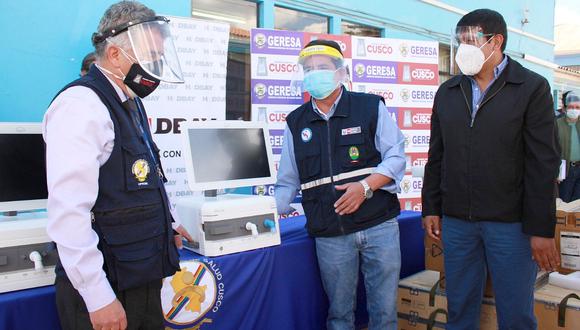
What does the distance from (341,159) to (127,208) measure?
48.3 inches

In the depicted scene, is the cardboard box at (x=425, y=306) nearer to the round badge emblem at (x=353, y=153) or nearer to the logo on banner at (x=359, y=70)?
the round badge emblem at (x=353, y=153)

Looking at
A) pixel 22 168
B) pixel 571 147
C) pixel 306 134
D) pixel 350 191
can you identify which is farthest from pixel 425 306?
pixel 571 147

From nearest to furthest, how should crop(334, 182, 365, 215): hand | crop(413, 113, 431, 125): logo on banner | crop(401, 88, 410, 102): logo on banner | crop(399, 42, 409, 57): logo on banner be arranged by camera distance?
crop(334, 182, 365, 215): hand < crop(399, 42, 409, 57): logo on banner < crop(401, 88, 410, 102): logo on banner < crop(413, 113, 431, 125): logo on banner

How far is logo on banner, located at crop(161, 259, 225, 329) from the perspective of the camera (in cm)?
203

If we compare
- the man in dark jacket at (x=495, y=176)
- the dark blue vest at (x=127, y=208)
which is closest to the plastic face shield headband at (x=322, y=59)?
the man in dark jacket at (x=495, y=176)

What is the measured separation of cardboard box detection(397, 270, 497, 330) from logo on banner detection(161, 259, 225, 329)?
1308mm

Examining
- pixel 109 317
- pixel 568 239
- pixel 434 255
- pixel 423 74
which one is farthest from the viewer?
pixel 423 74

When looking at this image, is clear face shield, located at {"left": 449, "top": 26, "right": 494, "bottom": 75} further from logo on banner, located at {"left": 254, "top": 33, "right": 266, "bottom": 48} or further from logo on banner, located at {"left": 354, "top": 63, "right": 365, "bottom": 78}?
logo on banner, located at {"left": 354, "top": 63, "right": 365, "bottom": 78}

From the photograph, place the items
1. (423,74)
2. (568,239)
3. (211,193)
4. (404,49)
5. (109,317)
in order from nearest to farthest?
1. (109,317)
2. (211,193)
3. (568,239)
4. (404,49)
5. (423,74)

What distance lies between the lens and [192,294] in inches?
82.3

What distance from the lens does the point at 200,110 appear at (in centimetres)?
375

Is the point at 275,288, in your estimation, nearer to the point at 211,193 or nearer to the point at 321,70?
the point at 211,193

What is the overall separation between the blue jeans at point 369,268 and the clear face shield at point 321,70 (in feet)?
2.51

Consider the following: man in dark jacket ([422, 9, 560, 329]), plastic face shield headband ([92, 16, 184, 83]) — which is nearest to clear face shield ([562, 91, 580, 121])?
man in dark jacket ([422, 9, 560, 329])
